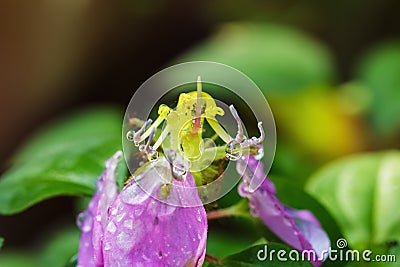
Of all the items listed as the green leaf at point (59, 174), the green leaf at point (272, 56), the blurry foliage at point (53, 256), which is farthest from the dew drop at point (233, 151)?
the green leaf at point (272, 56)

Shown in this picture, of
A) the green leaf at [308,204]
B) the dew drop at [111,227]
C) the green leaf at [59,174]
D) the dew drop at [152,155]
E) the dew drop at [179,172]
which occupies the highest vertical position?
the green leaf at [59,174]

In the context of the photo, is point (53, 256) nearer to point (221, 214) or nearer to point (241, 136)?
point (221, 214)

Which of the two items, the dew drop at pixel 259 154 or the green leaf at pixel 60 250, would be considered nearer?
the dew drop at pixel 259 154

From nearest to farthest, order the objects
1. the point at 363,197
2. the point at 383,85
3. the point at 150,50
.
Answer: the point at 363,197 → the point at 383,85 → the point at 150,50

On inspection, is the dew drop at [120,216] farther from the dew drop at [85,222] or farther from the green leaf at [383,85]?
the green leaf at [383,85]

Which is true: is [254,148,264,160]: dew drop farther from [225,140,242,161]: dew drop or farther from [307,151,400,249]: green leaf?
[307,151,400,249]: green leaf

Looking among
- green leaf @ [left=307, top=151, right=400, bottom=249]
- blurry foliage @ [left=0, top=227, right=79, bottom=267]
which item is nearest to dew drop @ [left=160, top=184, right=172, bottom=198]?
green leaf @ [left=307, top=151, right=400, bottom=249]

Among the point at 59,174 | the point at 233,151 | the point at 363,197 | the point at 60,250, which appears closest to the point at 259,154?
the point at 233,151
